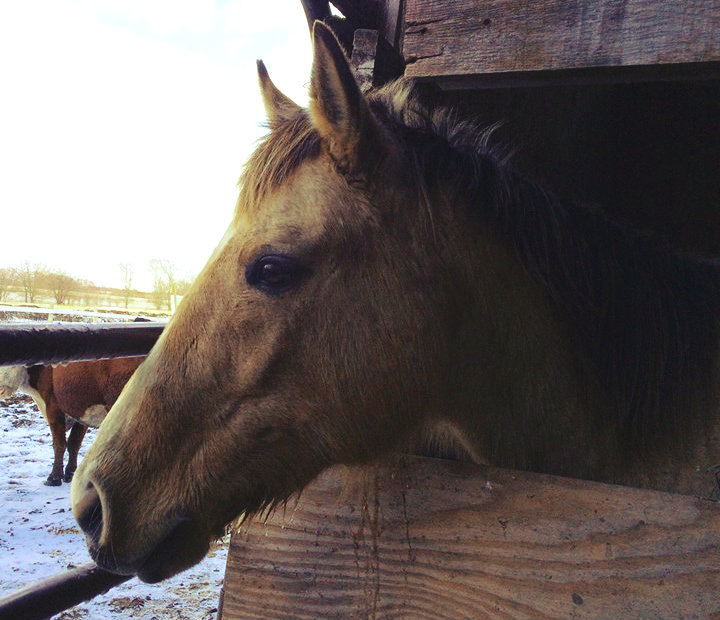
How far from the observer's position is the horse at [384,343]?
3.94 feet

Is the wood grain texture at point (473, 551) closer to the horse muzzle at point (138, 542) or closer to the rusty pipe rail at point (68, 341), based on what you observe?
the horse muzzle at point (138, 542)

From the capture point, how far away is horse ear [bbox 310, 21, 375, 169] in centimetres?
119

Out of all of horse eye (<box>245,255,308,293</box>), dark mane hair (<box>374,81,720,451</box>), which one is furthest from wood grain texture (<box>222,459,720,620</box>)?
horse eye (<box>245,255,308,293</box>)

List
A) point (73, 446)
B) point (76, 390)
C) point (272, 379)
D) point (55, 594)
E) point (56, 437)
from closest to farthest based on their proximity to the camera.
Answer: point (272, 379)
point (55, 594)
point (56, 437)
point (76, 390)
point (73, 446)

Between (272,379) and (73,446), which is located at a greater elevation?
(272,379)

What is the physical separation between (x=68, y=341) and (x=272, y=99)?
1032 mm

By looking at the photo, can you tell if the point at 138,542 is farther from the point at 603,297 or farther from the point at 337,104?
the point at 603,297

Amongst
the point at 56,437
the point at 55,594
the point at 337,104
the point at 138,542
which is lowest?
the point at 56,437

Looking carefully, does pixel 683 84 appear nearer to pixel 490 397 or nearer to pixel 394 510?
pixel 490 397

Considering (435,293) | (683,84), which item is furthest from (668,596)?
(683,84)

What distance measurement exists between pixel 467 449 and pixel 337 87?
102cm

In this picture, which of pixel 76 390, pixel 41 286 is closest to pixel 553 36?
pixel 76 390

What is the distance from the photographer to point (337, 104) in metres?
1.26

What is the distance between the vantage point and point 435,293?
4.17ft
